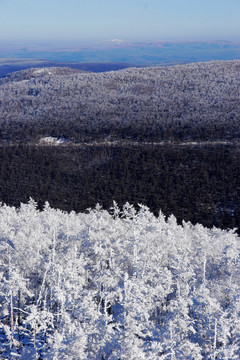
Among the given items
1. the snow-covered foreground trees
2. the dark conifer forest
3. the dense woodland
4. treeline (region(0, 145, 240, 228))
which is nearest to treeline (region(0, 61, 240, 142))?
the dark conifer forest

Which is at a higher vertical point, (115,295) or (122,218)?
(115,295)

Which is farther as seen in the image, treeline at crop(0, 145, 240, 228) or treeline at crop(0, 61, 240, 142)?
treeline at crop(0, 61, 240, 142)

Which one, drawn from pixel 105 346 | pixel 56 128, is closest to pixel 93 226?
pixel 105 346

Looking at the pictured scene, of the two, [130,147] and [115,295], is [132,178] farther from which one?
[115,295]

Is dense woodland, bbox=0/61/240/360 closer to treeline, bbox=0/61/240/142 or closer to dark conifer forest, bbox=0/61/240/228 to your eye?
dark conifer forest, bbox=0/61/240/228

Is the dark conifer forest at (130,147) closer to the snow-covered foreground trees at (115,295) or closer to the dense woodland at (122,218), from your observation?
the dense woodland at (122,218)

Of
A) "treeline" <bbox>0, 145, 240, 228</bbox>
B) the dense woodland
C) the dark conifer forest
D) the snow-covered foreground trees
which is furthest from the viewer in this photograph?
the dark conifer forest

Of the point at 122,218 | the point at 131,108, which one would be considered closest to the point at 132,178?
the point at 122,218
